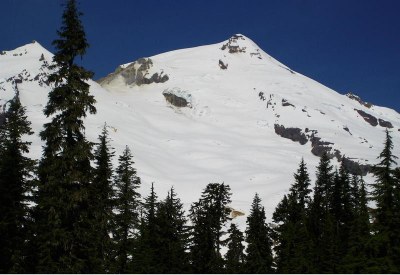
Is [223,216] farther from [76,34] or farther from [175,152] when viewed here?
[175,152]

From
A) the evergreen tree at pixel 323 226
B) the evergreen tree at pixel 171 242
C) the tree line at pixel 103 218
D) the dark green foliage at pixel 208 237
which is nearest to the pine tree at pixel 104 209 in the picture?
the tree line at pixel 103 218

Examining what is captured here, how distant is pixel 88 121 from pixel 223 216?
5637 inches

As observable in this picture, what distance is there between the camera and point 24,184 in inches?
976

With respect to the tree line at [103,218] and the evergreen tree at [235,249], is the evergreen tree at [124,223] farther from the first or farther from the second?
the evergreen tree at [235,249]

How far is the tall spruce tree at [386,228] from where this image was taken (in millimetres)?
25594

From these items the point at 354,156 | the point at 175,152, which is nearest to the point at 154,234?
the point at 175,152

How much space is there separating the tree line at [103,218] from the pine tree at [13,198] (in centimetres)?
5

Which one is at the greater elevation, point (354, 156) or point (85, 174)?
point (354, 156)

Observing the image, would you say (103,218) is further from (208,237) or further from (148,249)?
(208,237)

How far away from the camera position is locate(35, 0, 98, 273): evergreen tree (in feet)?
62.2

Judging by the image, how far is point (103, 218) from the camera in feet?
98.4

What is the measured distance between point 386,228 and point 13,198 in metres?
21.0

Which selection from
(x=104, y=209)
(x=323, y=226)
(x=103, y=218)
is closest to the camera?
(x=103, y=218)

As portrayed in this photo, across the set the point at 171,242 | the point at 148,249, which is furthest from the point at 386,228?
the point at 171,242
